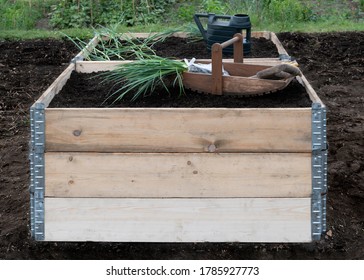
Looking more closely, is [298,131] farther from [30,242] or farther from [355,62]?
[355,62]

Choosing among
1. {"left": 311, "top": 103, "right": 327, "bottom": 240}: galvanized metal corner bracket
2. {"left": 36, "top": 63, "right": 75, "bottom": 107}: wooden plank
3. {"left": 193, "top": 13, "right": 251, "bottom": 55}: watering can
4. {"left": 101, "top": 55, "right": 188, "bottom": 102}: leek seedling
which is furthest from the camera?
{"left": 193, "top": 13, "right": 251, "bottom": 55}: watering can

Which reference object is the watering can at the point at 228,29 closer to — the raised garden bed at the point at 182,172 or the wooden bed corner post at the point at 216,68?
the wooden bed corner post at the point at 216,68

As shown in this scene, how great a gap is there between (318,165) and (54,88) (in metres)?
1.41

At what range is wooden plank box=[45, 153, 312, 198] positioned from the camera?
273 cm

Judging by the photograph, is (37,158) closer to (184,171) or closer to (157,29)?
(184,171)

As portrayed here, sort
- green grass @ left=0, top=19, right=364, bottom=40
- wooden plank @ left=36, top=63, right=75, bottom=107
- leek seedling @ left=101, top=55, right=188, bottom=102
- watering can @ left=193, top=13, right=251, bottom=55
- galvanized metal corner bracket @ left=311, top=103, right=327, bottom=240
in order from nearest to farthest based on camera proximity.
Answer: galvanized metal corner bracket @ left=311, top=103, right=327, bottom=240 < wooden plank @ left=36, top=63, right=75, bottom=107 < leek seedling @ left=101, top=55, right=188, bottom=102 < watering can @ left=193, top=13, right=251, bottom=55 < green grass @ left=0, top=19, right=364, bottom=40

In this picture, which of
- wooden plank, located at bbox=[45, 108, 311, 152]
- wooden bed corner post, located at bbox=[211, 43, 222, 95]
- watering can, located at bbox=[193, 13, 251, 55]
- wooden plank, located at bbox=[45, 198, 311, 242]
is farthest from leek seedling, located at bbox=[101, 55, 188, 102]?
watering can, located at bbox=[193, 13, 251, 55]

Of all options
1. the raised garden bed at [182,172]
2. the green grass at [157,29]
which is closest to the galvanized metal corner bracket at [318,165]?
the raised garden bed at [182,172]

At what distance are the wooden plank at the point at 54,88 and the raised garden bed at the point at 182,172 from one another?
29cm

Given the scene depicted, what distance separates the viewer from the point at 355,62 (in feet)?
21.8

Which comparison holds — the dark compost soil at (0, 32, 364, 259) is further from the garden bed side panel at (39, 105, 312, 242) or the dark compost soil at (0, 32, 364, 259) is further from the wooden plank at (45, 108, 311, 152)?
the wooden plank at (45, 108, 311, 152)

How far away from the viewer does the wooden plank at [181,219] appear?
2768 millimetres

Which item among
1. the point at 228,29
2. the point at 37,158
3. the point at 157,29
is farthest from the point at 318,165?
the point at 157,29

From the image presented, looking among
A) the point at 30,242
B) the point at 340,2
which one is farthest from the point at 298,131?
the point at 340,2
